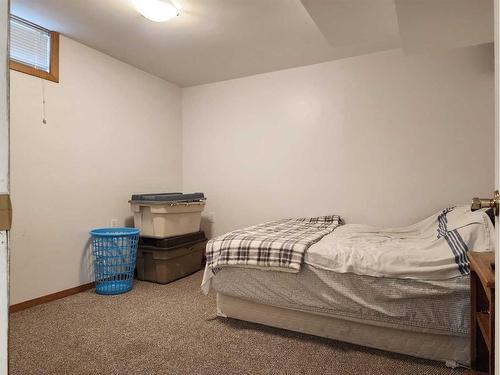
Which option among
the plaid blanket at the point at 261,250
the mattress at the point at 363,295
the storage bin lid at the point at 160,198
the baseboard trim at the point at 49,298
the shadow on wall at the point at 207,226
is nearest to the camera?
the mattress at the point at 363,295

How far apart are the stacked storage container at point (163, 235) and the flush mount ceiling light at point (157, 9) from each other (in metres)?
1.48

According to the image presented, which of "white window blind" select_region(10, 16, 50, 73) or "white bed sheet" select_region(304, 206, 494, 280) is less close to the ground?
"white window blind" select_region(10, 16, 50, 73)

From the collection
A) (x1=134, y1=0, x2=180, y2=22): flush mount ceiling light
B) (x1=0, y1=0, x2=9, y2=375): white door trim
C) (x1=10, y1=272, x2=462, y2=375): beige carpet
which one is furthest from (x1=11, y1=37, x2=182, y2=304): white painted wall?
(x1=0, y1=0, x2=9, y2=375): white door trim

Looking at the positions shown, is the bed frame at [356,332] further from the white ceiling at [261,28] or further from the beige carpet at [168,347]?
the white ceiling at [261,28]

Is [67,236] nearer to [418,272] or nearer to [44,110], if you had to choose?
[44,110]

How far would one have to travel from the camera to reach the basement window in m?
2.28

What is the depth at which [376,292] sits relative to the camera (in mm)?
1641

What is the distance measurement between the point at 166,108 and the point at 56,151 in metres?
1.43

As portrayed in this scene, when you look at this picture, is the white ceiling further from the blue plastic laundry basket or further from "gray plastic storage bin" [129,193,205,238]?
the blue plastic laundry basket

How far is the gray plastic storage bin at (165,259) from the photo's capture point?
286 centimetres

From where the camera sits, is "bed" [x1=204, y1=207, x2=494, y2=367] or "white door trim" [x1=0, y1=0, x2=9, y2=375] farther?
"bed" [x1=204, y1=207, x2=494, y2=367]

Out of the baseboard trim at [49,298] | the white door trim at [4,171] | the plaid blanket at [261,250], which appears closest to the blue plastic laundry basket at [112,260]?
the baseboard trim at [49,298]

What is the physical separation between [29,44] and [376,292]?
2981mm

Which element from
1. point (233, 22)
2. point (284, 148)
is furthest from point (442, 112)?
point (233, 22)
